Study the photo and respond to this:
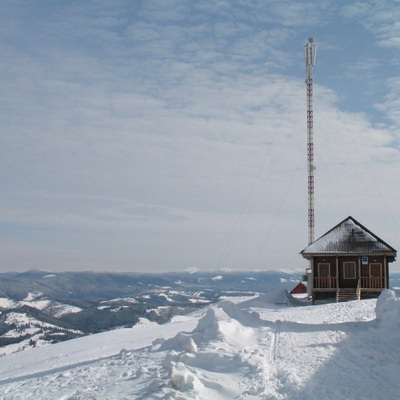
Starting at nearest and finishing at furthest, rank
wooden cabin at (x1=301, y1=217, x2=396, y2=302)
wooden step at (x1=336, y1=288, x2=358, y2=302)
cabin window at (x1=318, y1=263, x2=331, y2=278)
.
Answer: wooden step at (x1=336, y1=288, x2=358, y2=302)
wooden cabin at (x1=301, y1=217, x2=396, y2=302)
cabin window at (x1=318, y1=263, x2=331, y2=278)

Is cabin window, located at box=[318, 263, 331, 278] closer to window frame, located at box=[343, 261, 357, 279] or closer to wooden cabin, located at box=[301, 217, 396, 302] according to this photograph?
wooden cabin, located at box=[301, 217, 396, 302]

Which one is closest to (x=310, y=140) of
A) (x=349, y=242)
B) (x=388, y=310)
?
(x=349, y=242)

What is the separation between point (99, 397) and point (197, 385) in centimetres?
179

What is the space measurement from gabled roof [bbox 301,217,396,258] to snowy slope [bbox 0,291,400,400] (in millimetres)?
16334

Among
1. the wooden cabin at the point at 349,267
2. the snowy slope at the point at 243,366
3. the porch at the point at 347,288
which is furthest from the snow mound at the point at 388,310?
the wooden cabin at the point at 349,267

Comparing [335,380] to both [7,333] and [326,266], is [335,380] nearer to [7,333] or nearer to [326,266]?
[326,266]

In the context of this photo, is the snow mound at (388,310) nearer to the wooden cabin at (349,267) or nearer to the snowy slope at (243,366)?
the snowy slope at (243,366)

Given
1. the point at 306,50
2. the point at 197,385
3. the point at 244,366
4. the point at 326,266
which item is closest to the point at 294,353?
the point at 244,366

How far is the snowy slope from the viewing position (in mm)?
10164

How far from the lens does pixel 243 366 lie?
1145cm

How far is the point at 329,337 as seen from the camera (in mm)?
→ 14508

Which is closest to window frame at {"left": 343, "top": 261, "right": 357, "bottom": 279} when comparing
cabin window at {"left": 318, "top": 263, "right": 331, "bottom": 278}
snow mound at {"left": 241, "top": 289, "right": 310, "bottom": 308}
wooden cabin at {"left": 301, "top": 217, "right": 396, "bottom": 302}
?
wooden cabin at {"left": 301, "top": 217, "right": 396, "bottom": 302}

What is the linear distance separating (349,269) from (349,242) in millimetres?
1587

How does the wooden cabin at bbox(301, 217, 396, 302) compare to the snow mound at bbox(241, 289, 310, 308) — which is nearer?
the snow mound at bbox(241, 289, 310, 308)
